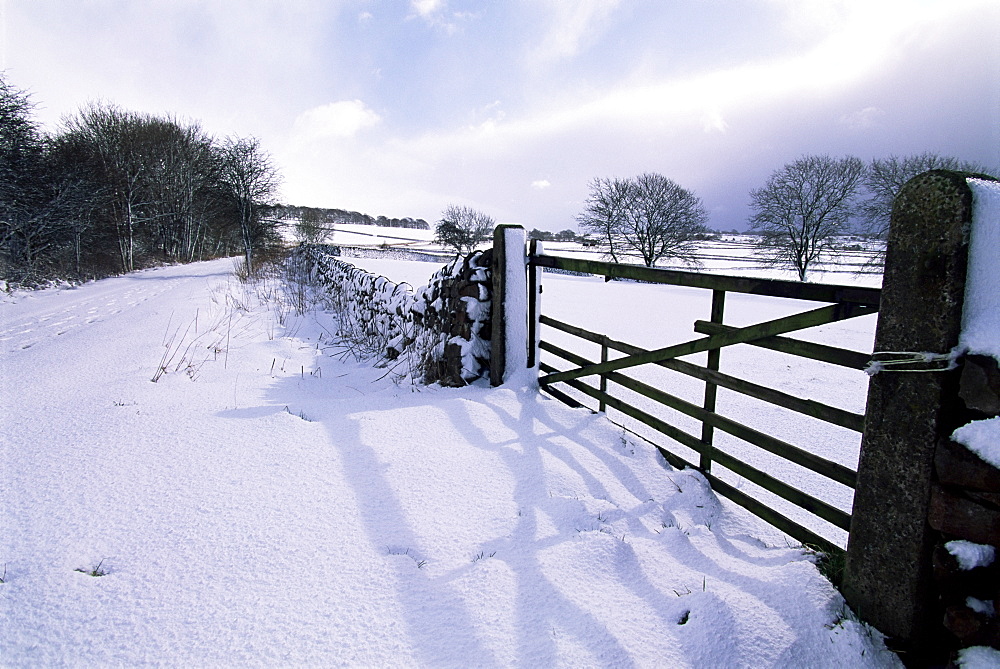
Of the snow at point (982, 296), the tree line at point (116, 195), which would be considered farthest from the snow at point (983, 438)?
the tree line at point (116, 195)

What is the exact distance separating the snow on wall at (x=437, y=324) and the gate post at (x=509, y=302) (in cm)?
22

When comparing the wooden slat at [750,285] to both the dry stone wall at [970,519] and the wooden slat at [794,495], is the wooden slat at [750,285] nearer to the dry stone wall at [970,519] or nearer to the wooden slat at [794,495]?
the dry stone wall at [970,519]

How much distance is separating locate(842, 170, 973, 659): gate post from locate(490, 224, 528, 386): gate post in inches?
109

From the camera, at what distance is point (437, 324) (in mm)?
5000

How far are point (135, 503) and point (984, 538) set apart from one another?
3.25 m

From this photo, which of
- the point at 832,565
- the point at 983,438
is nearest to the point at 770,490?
the point at 832,565

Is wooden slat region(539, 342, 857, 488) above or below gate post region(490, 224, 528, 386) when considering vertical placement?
below

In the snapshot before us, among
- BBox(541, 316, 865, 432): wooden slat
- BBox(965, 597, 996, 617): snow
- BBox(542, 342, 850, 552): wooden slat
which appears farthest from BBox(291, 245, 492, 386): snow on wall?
BBox(965, 597, 996, 617): snow

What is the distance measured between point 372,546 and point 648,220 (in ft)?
112

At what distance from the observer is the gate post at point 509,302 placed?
4.08m

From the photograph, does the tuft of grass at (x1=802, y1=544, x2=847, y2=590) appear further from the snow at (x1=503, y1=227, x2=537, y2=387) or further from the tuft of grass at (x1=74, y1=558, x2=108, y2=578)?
the tuft of grass at (x1=74, y1=558, x2=108, y2=578)

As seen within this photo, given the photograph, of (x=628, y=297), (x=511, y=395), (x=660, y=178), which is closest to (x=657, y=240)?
(x=660, y=178)

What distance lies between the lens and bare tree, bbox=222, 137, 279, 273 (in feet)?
65.4

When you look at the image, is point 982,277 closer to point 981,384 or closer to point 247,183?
point 981,384
